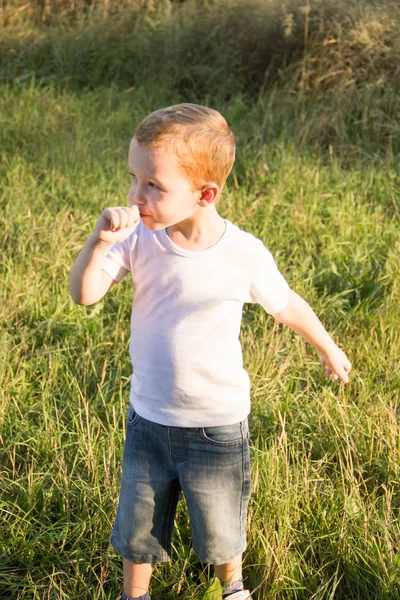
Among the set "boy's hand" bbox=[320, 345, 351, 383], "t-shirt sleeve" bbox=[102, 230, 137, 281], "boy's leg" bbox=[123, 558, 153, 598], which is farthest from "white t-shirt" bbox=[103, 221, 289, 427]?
"boy's leg" bbox=[123, 558, 153, 598]

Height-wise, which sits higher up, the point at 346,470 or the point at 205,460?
the point at 205,460

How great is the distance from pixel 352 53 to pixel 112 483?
4.64 m

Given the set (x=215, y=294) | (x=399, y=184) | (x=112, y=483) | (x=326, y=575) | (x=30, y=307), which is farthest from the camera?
(x=399, y=184)

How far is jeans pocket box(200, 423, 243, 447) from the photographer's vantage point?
1.95 metres

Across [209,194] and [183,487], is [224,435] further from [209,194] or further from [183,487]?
[209,194]

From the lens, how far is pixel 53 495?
8.18 ft

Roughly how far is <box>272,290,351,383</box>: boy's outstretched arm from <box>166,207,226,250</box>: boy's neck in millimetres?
267

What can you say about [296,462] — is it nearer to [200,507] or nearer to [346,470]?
[346,470]

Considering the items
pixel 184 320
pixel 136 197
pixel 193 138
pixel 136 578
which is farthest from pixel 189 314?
pixel 136 578

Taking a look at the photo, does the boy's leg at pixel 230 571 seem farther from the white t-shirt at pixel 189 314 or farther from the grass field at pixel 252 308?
the white t-shirt at pixel 189 314

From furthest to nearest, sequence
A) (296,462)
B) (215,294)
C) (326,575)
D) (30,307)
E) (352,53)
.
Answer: (352,53)
(30,307)
(296,462)
(326,575)
(215,294)

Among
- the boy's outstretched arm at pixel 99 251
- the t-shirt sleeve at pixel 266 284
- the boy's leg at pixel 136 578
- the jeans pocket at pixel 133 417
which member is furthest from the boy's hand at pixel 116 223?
the boy's leg at pixel 136 578

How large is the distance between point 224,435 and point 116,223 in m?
0.61

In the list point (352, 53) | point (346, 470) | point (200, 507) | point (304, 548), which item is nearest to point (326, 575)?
point (304, 548)
